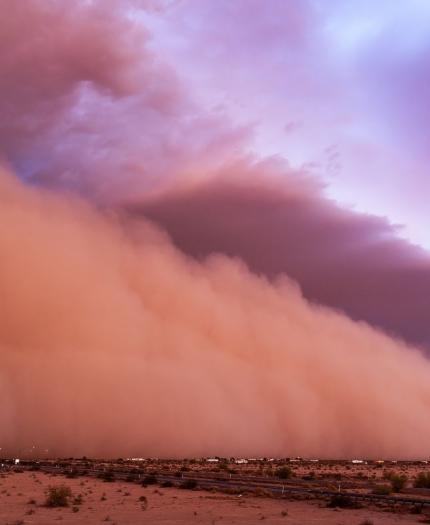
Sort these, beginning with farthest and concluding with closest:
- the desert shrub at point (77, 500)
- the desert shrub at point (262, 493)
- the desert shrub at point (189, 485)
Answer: the desert shrub at point (189, 485)
the desert shrub at point (262, 493)
the desert shrub at point (77, 500)

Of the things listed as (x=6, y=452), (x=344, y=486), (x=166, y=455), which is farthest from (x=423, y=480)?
(x=6, y=452)

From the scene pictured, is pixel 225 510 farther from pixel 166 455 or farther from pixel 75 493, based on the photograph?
pixel 166 455

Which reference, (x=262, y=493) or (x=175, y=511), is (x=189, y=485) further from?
(x=175, y=511)

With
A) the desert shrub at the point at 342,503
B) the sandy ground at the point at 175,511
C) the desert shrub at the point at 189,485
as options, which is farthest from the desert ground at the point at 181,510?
the desert shrub at the point at 189,485

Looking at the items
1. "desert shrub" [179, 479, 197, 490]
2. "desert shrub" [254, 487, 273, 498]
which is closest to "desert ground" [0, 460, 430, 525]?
"desert shrub" [254, 487, 273, 498]

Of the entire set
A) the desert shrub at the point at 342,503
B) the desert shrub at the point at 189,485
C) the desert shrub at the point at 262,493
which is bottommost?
the desert shrub at the point at 189,485

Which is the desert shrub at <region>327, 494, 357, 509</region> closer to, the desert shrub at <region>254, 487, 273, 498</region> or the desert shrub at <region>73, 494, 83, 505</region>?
the desert shrub at <region>254, 487, 273, 498</region>

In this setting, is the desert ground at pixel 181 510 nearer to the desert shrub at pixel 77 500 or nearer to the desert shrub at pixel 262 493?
the desert shrub at pixel 77 500

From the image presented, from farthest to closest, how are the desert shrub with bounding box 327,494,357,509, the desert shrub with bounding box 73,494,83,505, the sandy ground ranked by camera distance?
the desert shrub with bounding box 327,494,357,509 < the desert shrub with bounding box 73,494,83,505 < the sandy ground
